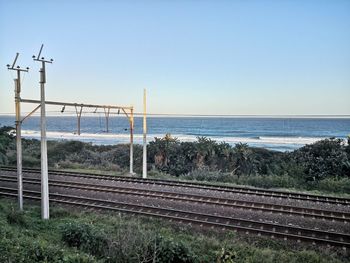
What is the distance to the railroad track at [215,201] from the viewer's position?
38.1 ft

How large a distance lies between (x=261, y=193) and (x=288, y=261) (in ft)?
21.8

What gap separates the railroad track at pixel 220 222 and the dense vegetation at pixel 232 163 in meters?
6.15

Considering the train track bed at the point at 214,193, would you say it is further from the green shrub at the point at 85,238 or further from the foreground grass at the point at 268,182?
the green shrub at the point at 85,238

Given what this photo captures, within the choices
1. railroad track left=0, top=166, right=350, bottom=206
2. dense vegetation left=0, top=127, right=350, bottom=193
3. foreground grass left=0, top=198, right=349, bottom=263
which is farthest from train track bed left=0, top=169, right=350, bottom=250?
dense vegetation left=0, top=127, right=350, bottom=193

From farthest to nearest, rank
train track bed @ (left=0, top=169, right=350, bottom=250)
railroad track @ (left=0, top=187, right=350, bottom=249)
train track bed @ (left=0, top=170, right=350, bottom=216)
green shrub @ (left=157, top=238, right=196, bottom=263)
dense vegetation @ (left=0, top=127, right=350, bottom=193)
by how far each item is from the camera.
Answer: dense vegetation @ (left=0, top=127, right=350, bottom=193) < train track bed @ (left=0, top=170, right=350, bottom=216) < train track bed @ (left=0, top=169, right=350, bottom=250) < railroad track @ (left=0, top=187, right=350, bottom=249) < green shrub @ (left=157, top=238, right=196, bottom=263)

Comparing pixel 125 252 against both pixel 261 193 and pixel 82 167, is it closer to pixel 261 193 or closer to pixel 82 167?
pixel 261 193

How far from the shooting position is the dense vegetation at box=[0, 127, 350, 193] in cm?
1862

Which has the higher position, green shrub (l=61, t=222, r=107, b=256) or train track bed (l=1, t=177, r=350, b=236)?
green shrub (l=61, t=222, r=107, b=256)

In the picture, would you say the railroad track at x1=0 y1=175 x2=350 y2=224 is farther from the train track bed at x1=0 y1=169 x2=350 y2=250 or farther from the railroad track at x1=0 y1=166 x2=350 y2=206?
the railroad track at x1=0 y1=166 x2=350 y2=206

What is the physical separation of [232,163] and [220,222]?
44.2 feet

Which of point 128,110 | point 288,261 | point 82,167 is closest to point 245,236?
point 288,261

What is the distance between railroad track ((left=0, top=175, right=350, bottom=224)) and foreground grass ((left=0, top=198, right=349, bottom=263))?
8.74 ft

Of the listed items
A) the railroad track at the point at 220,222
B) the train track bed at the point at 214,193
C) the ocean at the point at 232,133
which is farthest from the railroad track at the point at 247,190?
the ocean at the point at 232,133

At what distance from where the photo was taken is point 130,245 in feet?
23.5
